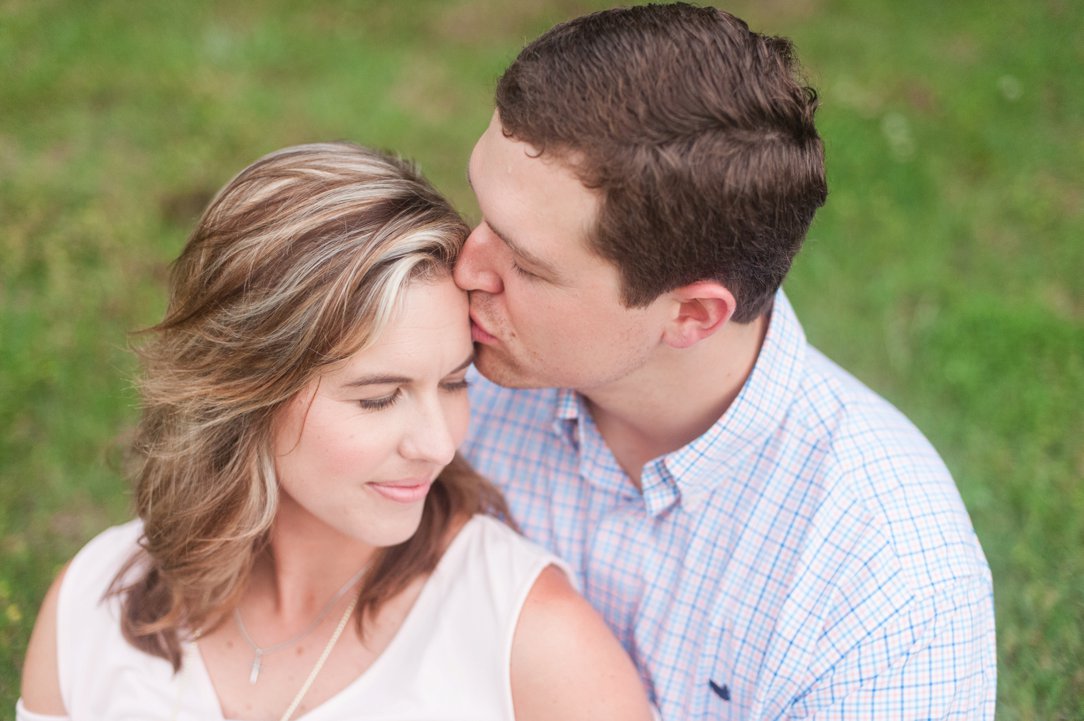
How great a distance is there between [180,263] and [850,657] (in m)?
2.06

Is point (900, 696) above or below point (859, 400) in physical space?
below

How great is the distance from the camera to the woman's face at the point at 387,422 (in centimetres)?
255

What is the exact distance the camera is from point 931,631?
2.61 m

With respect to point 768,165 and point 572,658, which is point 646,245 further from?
point 572,658

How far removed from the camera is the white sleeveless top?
272 centimetres

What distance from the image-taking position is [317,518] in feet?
9.98

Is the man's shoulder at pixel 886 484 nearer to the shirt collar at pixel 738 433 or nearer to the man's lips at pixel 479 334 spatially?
the shirt collar at pixel 738 433

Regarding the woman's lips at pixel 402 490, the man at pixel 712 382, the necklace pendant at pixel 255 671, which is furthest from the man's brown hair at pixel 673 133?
the necklace pendant at pixel 255 671

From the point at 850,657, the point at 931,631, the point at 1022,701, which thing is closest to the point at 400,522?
the point at 850,657

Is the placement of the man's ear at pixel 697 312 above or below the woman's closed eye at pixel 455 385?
above

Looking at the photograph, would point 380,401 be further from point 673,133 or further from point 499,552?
point 673,133

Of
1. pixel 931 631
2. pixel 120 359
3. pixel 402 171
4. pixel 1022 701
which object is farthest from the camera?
pixel 120 359

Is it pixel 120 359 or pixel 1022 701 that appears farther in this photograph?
pixel 120 359

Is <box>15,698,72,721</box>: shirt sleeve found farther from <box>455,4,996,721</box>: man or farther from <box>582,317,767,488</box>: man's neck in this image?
<box>582,317,767,488</box>: man's neck
